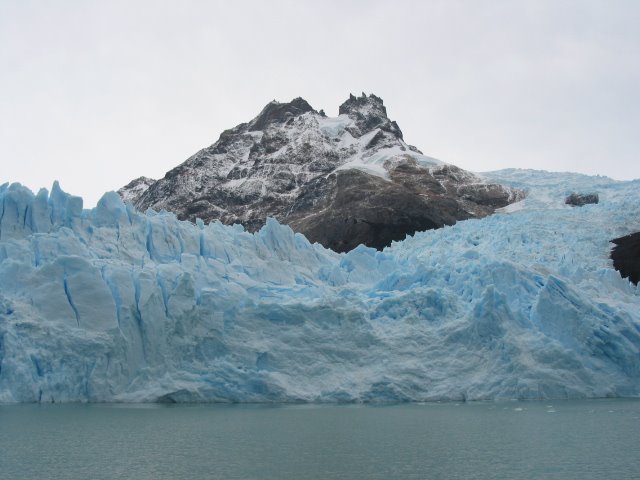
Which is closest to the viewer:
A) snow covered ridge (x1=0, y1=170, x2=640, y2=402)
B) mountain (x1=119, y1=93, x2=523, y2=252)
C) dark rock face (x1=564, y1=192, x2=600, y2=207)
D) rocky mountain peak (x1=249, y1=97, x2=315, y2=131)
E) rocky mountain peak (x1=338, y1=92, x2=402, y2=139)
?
snow covered ridge (x1=0, y1=170, x2=640, y2=402)

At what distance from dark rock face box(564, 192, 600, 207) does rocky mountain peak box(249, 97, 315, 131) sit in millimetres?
30926

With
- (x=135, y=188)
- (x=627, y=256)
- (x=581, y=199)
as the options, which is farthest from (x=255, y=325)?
(x=135, y=188)

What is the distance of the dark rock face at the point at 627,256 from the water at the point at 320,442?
10628 millimetres

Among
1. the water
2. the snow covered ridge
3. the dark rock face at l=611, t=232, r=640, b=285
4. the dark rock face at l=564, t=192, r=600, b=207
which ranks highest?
the dark rock face at l=564, t=192, r=600, b=207

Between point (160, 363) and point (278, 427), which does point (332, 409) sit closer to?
point (278, 427)

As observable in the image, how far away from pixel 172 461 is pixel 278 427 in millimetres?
3205

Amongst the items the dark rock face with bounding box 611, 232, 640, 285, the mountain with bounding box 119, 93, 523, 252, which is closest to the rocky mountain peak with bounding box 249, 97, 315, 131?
the mountain with bounding box 119, 93, 523, 252

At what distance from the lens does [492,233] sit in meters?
26.1

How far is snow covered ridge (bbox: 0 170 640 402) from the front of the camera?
15938 mm

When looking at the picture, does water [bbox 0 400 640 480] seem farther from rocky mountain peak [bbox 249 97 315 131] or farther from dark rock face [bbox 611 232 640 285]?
rocky mountain peak [bbox 249 97 315 131]

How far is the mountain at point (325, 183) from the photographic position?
39531mm

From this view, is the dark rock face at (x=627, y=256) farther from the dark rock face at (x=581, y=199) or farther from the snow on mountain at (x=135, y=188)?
the snow on mountain at (x=135, y=188)

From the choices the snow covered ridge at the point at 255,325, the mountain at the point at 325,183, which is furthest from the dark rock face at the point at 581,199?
the snow covered ridge at the point at 255,325

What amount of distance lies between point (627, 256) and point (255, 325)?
48.8 ft
